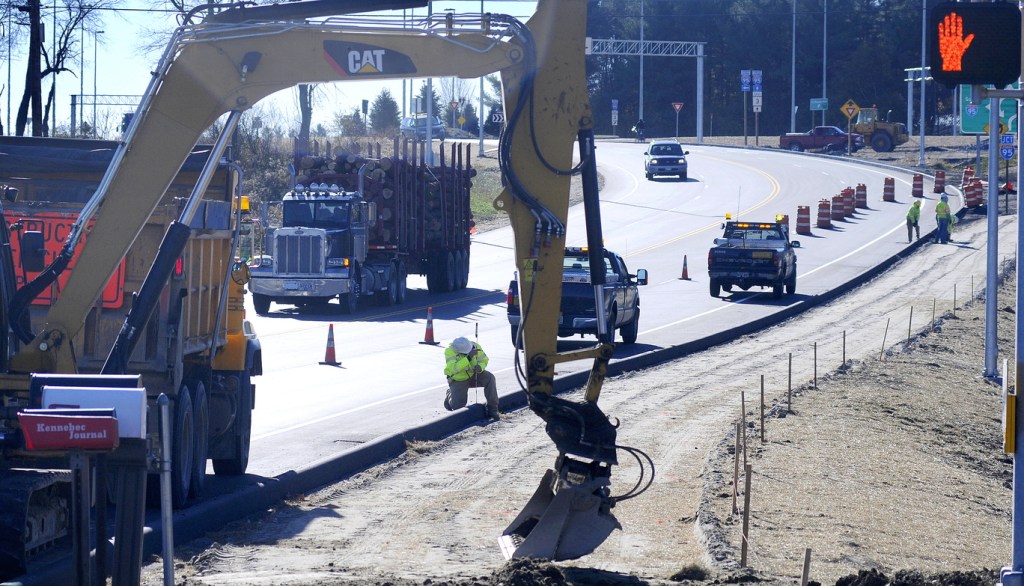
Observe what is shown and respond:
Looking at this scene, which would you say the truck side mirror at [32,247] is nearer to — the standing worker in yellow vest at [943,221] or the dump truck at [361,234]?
the dump truck at [361,234]

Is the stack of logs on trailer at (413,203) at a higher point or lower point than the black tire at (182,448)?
higher

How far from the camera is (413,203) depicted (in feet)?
118

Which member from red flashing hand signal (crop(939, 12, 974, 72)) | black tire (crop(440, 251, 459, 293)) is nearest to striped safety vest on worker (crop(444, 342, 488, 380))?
red flashing hand signal (crop(939, 12, 974, 72))

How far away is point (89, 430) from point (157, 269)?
15.0 feet

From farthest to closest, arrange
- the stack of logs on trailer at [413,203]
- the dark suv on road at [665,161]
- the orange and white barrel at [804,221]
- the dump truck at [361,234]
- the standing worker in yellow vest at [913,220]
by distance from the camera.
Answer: the dark suv on road at [665,161] → the orange and white barrel at [804,221] → the standing worker in yellow vest at [913,220] → the stack of logs on trailer at [413,203] → the dump truck at [361,234]

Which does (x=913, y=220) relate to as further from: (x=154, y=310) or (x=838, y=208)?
(x=154, y=310)

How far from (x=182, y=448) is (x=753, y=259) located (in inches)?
967

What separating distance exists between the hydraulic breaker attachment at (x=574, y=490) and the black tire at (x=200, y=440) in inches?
141

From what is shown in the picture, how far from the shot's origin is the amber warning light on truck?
26.5 feet

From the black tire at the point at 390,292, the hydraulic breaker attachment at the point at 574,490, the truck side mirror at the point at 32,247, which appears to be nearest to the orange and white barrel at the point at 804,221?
the black tire at the point at 390,292

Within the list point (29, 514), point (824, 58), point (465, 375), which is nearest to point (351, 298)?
point (465, 375)

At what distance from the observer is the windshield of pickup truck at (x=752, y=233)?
115 ft

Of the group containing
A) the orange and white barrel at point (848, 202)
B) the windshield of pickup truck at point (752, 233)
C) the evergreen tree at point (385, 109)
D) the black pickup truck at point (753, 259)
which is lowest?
the black pickup truck at point (753, 259)

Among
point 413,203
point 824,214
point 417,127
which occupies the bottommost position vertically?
point 824,214
